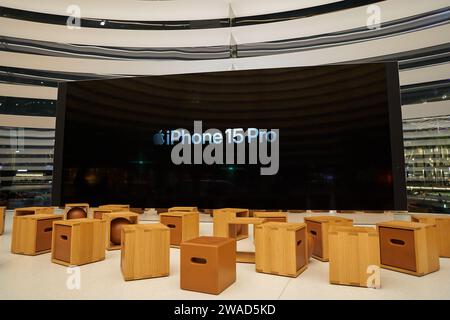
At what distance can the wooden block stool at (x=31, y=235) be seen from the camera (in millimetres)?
3809

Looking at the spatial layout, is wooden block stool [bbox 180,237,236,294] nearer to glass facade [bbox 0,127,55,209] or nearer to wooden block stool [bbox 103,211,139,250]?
wooden block stool [bbox 103,211,139,250]

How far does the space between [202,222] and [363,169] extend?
3.53m

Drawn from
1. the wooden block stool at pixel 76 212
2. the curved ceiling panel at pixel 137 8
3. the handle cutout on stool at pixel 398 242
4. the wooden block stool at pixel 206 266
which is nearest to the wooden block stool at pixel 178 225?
the wooden block stool at pixel 206 266

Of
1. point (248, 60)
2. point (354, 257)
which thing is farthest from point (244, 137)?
point (354, 257)

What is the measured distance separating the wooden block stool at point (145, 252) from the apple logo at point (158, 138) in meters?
3.75

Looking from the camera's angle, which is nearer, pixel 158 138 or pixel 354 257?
pixel 354 257

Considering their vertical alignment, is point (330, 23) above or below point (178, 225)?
above

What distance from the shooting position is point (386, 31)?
720cm

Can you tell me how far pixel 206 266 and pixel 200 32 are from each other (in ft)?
22.2

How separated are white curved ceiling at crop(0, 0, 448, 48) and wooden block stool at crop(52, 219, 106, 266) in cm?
597

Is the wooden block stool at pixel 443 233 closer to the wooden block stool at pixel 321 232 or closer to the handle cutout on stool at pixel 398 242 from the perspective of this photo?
the handle cutout on stool at pixel 398 242

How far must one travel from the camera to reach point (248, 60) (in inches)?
327

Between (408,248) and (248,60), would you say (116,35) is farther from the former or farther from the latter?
(408,248)
